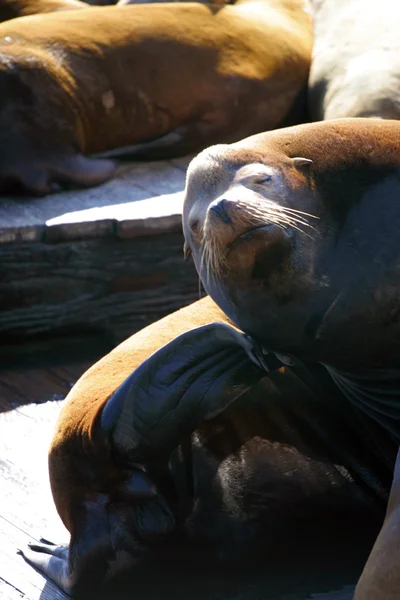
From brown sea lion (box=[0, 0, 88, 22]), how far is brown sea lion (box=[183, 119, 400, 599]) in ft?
11.7

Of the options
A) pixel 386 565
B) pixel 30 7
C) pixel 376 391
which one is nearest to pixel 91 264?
pixel 30 7

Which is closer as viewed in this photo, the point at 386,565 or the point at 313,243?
the point at 386,565

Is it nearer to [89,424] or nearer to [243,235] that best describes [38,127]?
[89,424]

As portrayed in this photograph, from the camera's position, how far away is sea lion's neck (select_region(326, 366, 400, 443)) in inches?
117

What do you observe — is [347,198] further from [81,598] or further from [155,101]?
[155,101]

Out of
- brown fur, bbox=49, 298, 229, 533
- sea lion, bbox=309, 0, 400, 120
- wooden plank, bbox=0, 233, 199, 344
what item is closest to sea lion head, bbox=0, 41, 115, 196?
wooden plank, bbox=0, 233, 199, 344

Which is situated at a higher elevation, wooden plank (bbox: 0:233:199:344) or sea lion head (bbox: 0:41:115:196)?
sea lion head (bbox: 0:41:115:196)

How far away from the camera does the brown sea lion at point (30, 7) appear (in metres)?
6.24

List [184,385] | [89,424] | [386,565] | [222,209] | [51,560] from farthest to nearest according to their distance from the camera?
1. [51,560]
2. [89,424]
3. [184,385]
4. [222,209]
5. [386,565]

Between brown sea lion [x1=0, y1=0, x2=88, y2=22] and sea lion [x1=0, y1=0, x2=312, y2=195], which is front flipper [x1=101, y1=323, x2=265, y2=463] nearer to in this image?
sea lion [x1=0, y1=0, x2=312, y2=195]

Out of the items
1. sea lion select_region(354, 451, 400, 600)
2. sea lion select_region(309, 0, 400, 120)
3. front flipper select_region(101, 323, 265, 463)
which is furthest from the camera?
sea lion select_region(309, 0, 400, 120)

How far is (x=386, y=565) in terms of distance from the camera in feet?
7.48

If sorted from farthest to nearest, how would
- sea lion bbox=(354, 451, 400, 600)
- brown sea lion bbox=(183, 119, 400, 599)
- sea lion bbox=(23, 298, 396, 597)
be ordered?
1. sea lion bbox=(23, 298, 396, 597)
2. brown sea lion bbox=(183, 119, 400, 599)
3. sea lion bbox=(354, 451, 400, 600)

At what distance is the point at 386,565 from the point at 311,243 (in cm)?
75
